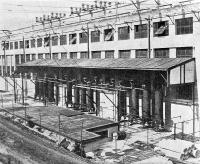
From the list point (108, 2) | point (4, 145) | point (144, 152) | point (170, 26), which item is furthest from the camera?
point (108, 2)

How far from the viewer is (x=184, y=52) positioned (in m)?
29.4

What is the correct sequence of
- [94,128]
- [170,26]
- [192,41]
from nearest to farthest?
[94,128], [192,41], [170,26]

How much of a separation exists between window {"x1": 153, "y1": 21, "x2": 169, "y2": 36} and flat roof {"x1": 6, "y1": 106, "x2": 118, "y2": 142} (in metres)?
11.0

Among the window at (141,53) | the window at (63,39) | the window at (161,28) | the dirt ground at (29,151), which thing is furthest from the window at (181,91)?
the window at (63,39)

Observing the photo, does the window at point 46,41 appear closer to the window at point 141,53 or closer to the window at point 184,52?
the window at point 141,53

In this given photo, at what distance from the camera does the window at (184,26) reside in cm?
2875

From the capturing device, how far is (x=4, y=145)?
2400cm

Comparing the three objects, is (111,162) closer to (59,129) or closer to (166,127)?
(59,129)

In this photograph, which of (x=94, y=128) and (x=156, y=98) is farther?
(x=156, y=98)

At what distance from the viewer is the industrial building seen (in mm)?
27844

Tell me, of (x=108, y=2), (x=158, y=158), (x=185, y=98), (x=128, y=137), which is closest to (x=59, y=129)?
(x=128, y=137)

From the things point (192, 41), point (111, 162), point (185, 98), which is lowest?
point (111, 162)

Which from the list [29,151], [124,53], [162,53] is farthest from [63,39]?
[29,151]

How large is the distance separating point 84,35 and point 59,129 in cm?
2175
